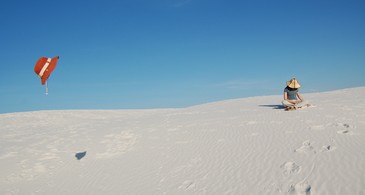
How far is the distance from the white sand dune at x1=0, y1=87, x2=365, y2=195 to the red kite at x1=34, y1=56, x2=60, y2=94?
298cm

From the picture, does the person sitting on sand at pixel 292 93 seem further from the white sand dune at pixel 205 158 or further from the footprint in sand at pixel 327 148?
the footprint in sand at pixel 327 148

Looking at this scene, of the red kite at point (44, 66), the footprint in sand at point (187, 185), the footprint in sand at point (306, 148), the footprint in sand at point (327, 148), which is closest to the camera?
the footprint in sand at point (187, 185)

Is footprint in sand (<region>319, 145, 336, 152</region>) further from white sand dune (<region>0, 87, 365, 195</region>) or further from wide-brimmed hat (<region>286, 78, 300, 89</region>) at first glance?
wide-brimmed hat (<region>286, 78, 300, 89</region>)

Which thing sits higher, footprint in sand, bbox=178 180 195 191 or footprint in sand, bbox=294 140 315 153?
footprint in sand, bbox=294 140 315 153

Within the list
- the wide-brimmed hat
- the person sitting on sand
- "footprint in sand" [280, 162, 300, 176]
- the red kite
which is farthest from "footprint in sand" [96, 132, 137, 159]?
the wide-brimmed hat

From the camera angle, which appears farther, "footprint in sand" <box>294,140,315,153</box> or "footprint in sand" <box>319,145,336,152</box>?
"footprint in sand" <box>294,140,315,153</box>

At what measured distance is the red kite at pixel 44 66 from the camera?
29.4ft

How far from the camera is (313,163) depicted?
6410 millimetres

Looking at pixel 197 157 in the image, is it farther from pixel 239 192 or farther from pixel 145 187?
pixel 239 192

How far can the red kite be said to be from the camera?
896 centimetres

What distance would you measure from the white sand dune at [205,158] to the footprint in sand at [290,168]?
20mm

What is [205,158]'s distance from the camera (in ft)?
26.9

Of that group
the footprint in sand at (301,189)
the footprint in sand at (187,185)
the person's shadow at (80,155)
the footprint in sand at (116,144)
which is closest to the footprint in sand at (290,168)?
the footprint in sand at (301,189)

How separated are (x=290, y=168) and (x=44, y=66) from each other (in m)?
7.17
